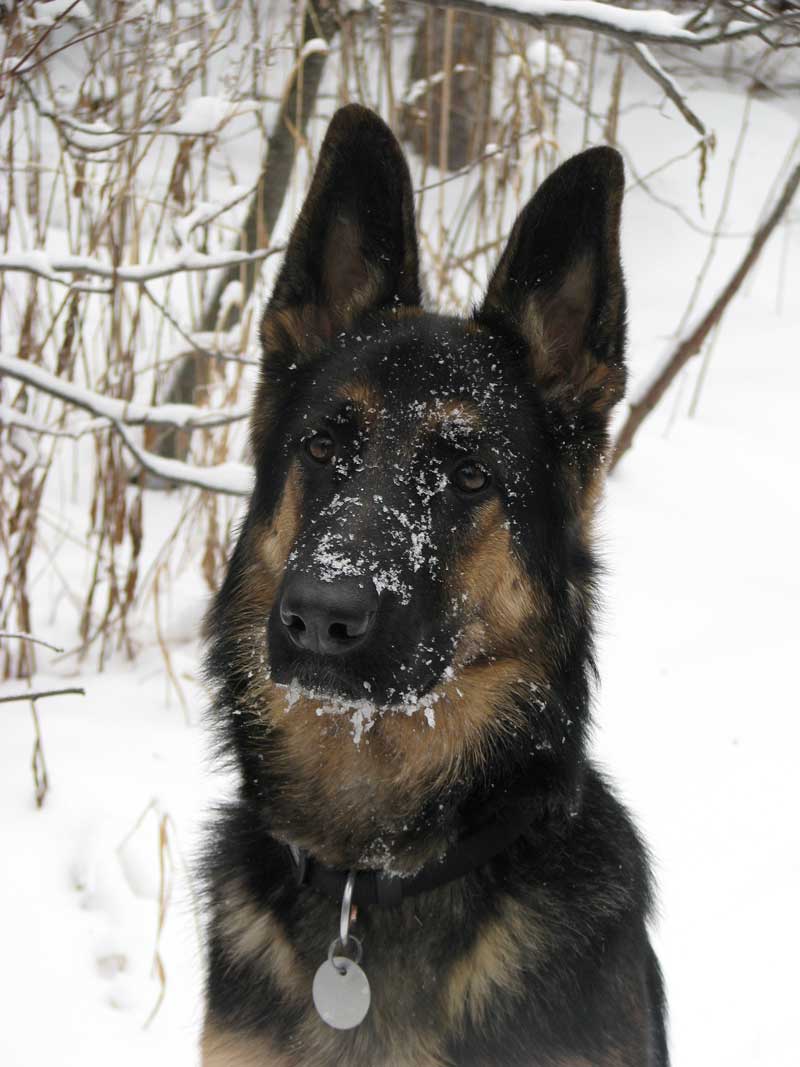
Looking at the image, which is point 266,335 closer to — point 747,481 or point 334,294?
point 334,294

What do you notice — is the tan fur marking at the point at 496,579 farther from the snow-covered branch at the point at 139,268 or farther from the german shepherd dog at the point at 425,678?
the snow-covered branch at the point at 139,268

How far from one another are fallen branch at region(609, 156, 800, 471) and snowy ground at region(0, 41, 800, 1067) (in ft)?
1.61

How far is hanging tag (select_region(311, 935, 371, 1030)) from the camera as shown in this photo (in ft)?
7.18

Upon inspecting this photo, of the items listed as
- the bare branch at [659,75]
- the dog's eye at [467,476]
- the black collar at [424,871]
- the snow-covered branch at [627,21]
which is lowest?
the black collar at [424,871]

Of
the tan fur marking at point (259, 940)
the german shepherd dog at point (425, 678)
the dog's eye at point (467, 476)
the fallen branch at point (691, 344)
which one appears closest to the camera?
the german shepherd dog at point (425, 678)

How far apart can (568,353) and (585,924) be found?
50.6 inches

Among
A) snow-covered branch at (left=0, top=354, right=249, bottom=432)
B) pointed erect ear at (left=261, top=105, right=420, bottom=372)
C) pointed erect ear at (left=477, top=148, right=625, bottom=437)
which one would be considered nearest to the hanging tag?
pointed erect ear at (left=477, top=148, right=625, bottom=437)

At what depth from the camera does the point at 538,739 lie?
2424 mm

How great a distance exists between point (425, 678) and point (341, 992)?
2.16 ft

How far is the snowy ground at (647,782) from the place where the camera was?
10.9 ft

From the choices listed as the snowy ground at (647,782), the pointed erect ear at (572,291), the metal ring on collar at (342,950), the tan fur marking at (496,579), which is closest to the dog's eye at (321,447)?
the tan fur marking at (496,579)

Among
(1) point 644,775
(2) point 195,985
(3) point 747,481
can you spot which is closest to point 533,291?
(2) point 195,985

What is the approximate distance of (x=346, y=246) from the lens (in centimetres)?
267

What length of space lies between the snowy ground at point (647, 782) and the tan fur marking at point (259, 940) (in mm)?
611
